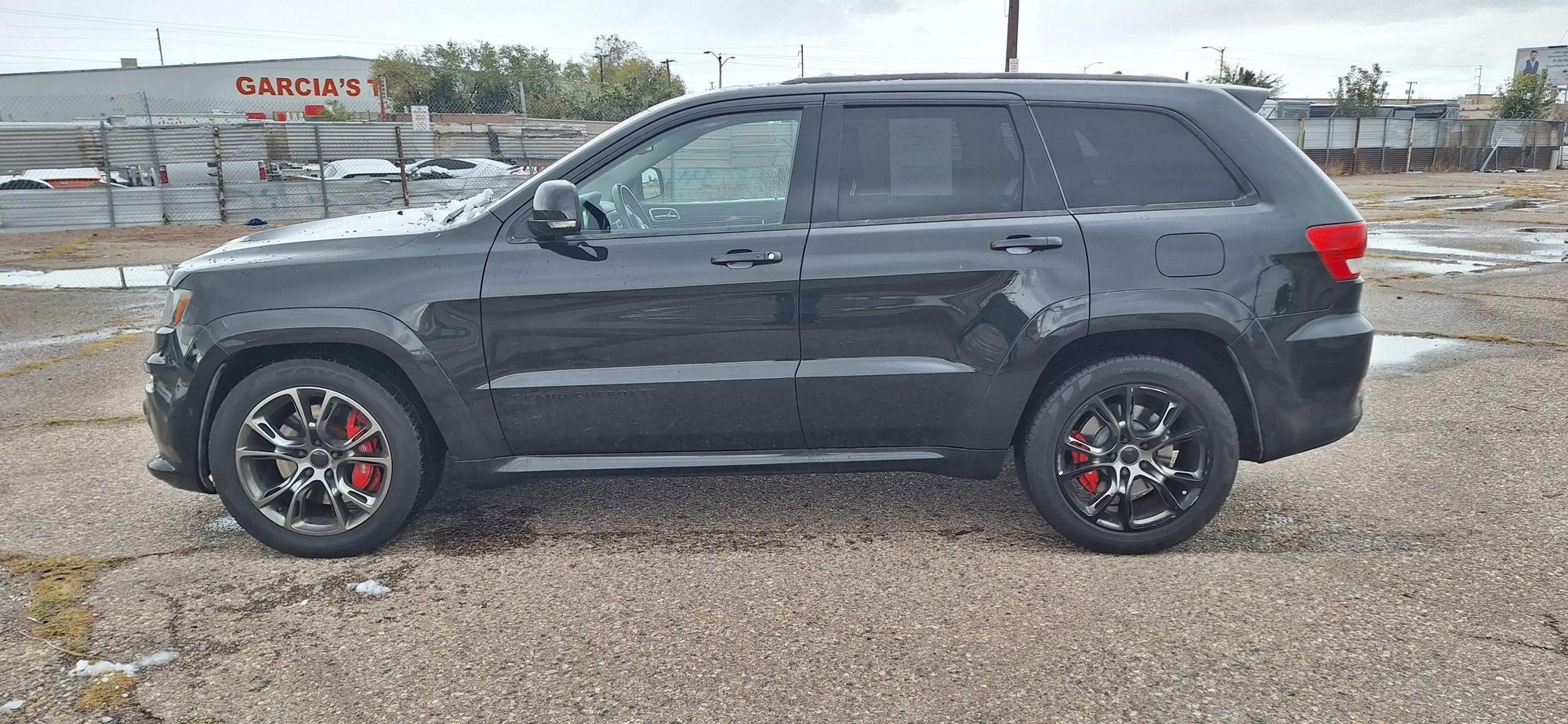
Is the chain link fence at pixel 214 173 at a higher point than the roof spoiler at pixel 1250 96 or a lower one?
lower

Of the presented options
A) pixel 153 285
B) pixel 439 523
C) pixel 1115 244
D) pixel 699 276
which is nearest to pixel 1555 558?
pixel 1115 244

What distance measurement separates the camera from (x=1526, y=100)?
54.2 m

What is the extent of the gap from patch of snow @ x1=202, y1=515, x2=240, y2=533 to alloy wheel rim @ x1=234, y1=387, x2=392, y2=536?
44cm

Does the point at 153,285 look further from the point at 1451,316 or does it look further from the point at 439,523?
the point at 1451,316

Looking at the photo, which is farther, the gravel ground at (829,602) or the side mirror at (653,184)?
the side mirror at (653,184)

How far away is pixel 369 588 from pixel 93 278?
1058cm

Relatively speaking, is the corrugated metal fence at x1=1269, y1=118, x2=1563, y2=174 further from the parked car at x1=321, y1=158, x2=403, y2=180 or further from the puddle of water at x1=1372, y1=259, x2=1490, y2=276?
the parked car at x1=321, y1=158, x2=403, y2=180

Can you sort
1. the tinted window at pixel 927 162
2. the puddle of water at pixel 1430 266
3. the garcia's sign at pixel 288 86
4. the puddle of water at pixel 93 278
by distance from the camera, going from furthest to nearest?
the garcia's sign at pixel 288 86, the puddle of water at pixel 93 278, the puddle of water at pixel 1430 266, the tinted window at pixel 927 162

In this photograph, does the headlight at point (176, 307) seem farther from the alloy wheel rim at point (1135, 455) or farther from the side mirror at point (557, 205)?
the alloy wheel rim at point (1135, 455)

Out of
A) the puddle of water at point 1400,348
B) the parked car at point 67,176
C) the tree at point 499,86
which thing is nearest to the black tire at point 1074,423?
the puddle of water at point 1400,348

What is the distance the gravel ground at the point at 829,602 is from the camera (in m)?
2.88

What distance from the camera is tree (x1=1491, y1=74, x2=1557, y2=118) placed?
54.2 meters

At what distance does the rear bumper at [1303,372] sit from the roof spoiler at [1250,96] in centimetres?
84

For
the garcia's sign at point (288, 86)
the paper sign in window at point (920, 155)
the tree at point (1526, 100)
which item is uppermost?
the garcia's sign at point (288, 86)
